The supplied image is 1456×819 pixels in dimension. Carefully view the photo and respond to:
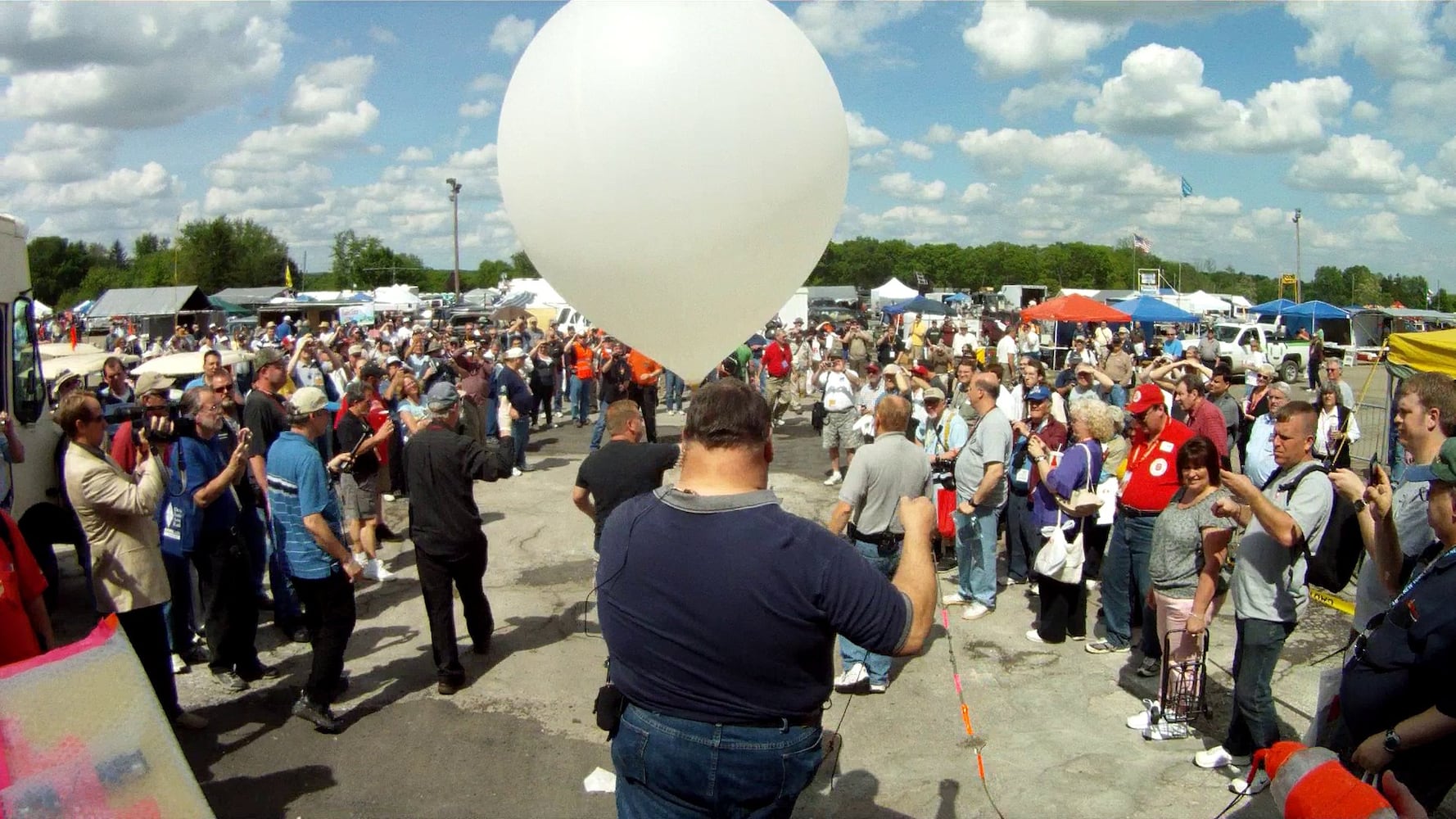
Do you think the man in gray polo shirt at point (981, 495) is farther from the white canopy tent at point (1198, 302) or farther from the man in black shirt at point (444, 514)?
the white canopy tent at point (1198, 302)

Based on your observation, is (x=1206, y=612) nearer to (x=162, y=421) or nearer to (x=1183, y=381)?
(x=1183, y=381)

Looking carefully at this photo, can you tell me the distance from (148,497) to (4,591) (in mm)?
1159

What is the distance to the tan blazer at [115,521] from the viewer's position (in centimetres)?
434

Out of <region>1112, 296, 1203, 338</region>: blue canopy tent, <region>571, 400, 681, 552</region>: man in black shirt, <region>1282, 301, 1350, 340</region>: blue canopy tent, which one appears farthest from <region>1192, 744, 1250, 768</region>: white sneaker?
<region>1282, 301, 1350, 340</region>: blue canopy tent

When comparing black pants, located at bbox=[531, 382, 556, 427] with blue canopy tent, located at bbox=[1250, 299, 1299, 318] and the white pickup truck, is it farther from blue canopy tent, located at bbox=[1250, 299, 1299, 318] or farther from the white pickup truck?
blue canopy tent, located at bbox=[1250, 299, 1299, 318]

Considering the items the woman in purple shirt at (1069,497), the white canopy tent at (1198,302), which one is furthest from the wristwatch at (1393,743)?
the white canopy tent at (1198,302)

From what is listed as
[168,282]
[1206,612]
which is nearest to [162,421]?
[1206,612]

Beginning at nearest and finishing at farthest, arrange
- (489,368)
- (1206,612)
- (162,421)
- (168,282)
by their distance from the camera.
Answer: (1206,612)
(162,421)
(489,368)
(168,282)

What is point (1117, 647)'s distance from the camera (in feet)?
19.3

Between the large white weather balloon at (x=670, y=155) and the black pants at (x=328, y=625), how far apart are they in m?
2.48

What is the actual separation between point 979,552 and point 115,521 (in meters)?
5.38

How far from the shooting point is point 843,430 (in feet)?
35.8

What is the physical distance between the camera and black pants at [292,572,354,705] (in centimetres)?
492

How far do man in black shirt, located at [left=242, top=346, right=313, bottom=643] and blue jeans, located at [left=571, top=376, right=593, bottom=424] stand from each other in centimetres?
773
